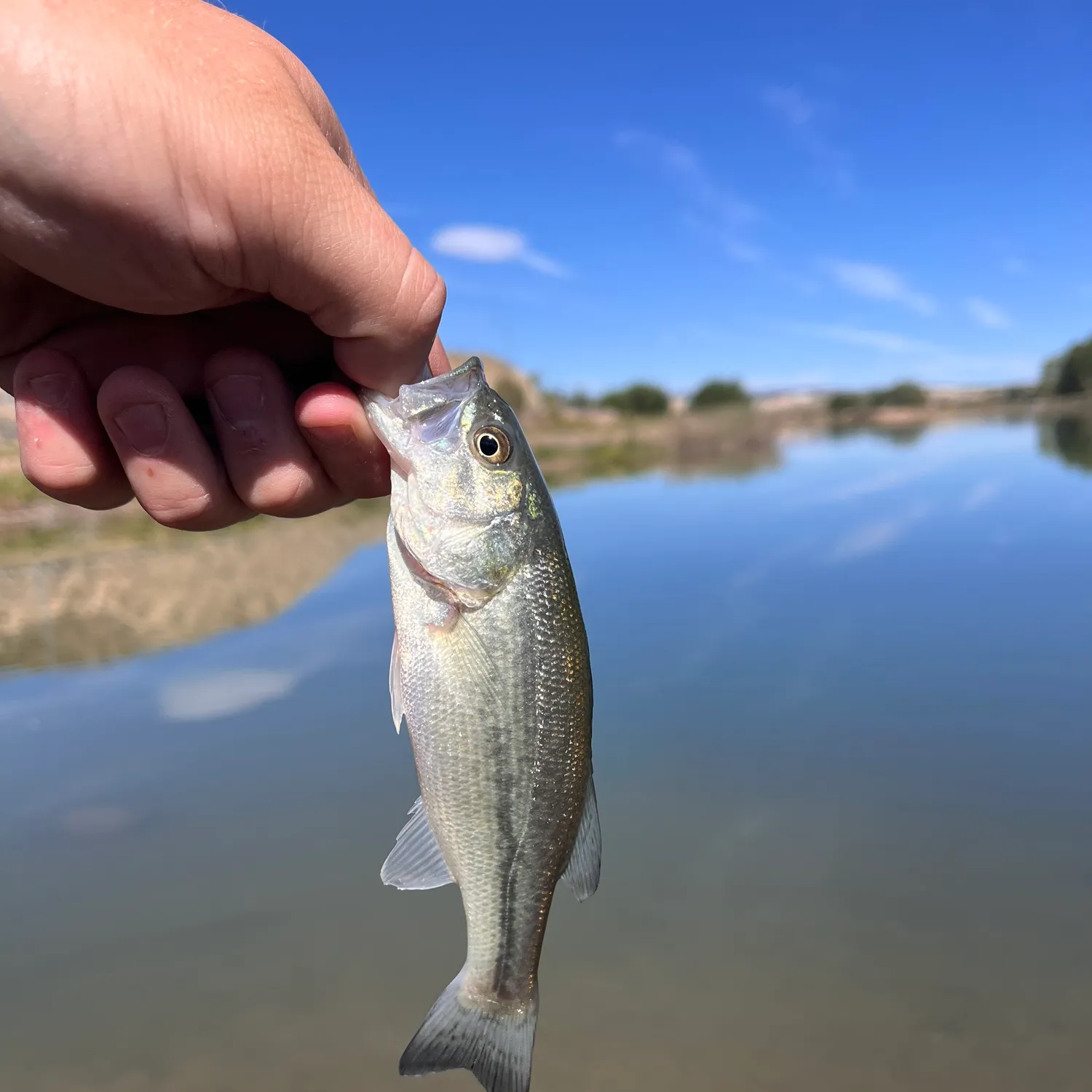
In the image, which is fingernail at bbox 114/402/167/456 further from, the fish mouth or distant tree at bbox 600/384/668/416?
distant tree at bbox 600/384/668/416

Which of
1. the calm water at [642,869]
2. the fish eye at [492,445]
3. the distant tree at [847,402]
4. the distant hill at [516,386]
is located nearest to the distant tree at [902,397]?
the distant tree at [847,402]

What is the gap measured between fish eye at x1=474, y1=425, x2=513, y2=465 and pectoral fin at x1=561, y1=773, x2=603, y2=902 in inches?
41.5

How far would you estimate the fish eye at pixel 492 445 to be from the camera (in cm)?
250

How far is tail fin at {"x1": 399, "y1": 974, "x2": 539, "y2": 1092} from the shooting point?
2.30 m

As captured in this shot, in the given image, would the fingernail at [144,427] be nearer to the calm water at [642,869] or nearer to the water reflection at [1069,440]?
the calm water at [642,869]

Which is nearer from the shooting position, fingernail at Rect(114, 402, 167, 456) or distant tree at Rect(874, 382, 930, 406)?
fingernail at Rect(114, 402, 167, 456)

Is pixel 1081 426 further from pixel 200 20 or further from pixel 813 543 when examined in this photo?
pixel 200 20

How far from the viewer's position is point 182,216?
1930 mm

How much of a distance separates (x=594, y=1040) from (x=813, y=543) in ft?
49.3

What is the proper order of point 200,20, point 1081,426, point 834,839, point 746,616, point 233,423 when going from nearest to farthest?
point 200,20, point 233,423, point 834,839, point 746,616, point 1081,426

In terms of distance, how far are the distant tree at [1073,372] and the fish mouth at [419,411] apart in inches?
3802

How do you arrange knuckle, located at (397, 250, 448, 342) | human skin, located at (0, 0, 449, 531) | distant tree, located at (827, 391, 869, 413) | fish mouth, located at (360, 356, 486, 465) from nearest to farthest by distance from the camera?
human skin, located at (0, 0, 449, 531)
knuckle, located at (397, 250, 448, 342)
fish mouth, located at (360, 356, 486, 465)
distant tree, located at (827, 391, 869, 413)

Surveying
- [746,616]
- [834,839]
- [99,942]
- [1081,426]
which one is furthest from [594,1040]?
[1081,426]

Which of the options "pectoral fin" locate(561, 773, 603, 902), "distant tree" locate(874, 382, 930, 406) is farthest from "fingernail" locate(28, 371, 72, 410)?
"distant tree" locate(874, 382, 930, 406)
